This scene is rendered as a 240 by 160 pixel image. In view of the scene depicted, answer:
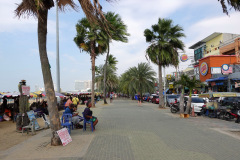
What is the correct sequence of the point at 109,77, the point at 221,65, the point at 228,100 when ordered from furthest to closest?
the point at 109,77
the point at 221,65
the point at 228,100

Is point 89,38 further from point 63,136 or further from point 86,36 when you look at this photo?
point 63,136

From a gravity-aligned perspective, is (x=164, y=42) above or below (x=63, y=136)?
above

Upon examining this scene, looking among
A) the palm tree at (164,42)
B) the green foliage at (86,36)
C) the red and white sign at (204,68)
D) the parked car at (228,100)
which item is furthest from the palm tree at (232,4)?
the red and white sign at (204,68)

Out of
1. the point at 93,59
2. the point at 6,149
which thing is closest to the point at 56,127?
the point at 6,149

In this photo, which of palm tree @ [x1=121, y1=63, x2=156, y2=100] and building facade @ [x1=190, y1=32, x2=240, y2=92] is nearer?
building facade @ [x1=190, y1=32, x2=240, y2=92]

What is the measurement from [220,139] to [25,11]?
805 cm

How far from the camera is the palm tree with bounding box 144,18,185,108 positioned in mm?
21203

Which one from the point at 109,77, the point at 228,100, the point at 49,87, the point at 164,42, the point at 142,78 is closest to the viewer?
the point at 49,87

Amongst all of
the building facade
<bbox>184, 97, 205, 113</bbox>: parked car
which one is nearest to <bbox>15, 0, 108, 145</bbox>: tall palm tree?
<bbox>184, 97, 205, 113</bbox>: parked car

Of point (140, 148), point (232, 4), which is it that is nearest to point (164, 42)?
point (232, 4)

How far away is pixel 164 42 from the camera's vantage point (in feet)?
69.3

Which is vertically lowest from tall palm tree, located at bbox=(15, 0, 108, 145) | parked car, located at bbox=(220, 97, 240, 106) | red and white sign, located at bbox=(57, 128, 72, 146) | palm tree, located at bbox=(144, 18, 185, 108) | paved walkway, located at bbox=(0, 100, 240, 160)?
paved walkway, located at bbox=(0, 100, 240, 160)

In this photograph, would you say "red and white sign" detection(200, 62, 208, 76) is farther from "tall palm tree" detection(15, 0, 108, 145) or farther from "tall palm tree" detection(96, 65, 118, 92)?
"tall palm tree" detection(96, 65, 118, 92)

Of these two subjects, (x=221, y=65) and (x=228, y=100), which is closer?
(x=228, y=100)
